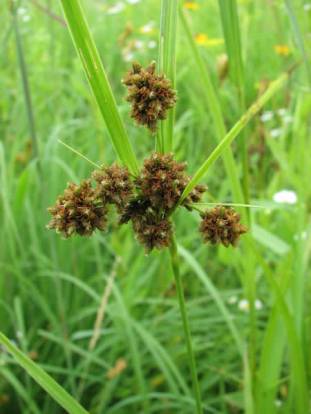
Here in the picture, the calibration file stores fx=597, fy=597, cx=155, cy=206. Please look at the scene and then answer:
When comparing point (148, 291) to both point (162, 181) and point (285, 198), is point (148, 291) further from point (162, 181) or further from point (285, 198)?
point (162, 181)

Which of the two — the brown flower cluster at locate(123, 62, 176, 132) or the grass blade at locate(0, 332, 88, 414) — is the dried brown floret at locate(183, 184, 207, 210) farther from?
the grass blade at locate(0, 332, 88, 414)

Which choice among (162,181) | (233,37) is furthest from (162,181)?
(233,37)

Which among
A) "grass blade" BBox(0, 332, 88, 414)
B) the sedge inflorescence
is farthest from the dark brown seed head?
"grass blade" BBox(0, 332, 88, 414)

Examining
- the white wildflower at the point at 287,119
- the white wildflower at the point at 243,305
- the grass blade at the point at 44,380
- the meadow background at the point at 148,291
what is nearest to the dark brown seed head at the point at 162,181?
the grass blade at the point at 44,380

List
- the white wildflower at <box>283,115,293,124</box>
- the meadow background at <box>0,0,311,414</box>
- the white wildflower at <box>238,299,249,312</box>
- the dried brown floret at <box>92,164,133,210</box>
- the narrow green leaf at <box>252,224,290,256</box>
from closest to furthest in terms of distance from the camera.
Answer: the dried brown floret at <box>92,164,133,210</box>
the meadow background at <box>0,0,311,414</box>
the narrow green leaf at <box>252,224,290,256</box>
the white wildflower at <box>238,299,249,312</box>
the white wildflower at <box>283,115,293,124</box>

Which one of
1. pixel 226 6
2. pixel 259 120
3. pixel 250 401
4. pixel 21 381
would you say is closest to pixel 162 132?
pixel 226 6

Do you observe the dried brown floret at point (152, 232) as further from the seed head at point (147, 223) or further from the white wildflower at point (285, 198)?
the white wildflower at point (285, 198)

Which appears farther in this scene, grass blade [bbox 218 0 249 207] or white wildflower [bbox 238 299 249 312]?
white wildflower [bbox 238 299 249 312]
